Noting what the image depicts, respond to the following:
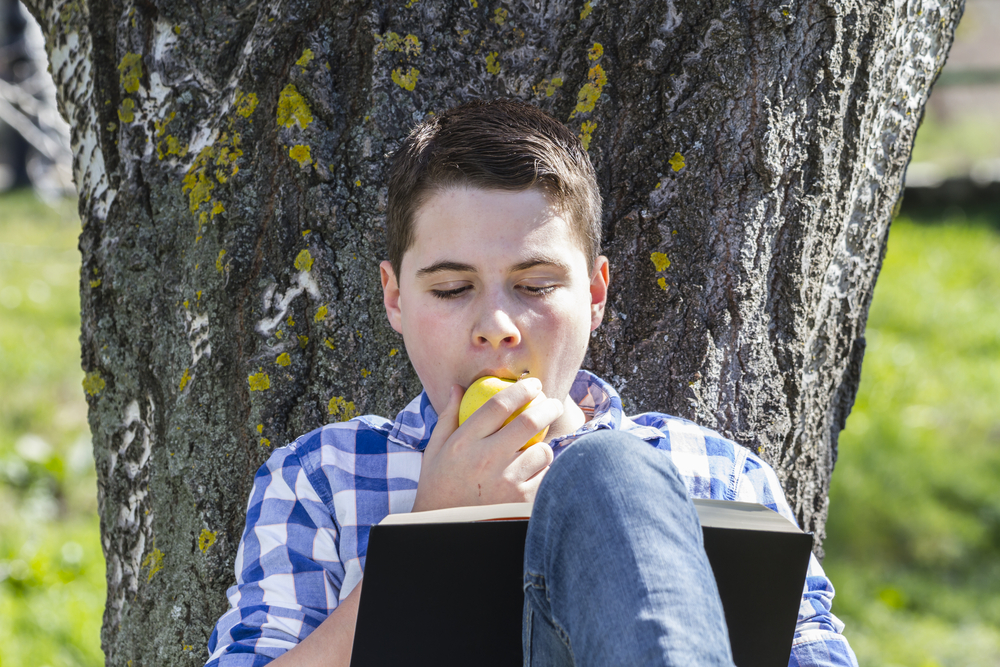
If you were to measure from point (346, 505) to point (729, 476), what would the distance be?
32.7 inches

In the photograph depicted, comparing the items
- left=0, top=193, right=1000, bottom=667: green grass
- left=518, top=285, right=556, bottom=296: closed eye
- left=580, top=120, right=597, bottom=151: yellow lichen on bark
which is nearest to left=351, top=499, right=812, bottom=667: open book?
left=518, top=285, right=556, bottom=296: closed eye

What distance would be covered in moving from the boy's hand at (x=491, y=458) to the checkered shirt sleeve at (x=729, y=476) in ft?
1.34

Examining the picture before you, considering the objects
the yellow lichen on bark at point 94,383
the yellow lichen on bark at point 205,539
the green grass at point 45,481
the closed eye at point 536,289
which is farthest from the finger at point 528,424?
the green grass at point 45,481

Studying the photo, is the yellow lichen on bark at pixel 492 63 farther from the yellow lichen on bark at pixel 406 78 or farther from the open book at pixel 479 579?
the open book at pixel 479 579

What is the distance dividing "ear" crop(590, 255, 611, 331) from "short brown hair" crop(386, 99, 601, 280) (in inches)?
1.5

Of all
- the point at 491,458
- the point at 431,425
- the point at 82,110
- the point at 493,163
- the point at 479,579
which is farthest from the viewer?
the point at 82,110

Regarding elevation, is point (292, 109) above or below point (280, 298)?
above

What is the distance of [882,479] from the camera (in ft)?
13.8

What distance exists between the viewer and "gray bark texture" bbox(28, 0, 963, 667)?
1.84 meters

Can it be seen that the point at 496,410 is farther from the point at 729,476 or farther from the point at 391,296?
the point at 729,476

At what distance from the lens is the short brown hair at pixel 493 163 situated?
1.62 m

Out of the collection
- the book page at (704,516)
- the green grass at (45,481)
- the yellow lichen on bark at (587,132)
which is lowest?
the green grass at (45,481)

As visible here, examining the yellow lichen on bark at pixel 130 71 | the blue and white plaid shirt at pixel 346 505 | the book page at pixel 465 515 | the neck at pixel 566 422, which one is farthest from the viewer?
the yellow lichen on bark at pixel 130 71

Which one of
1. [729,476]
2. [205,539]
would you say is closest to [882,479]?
[729,476]
